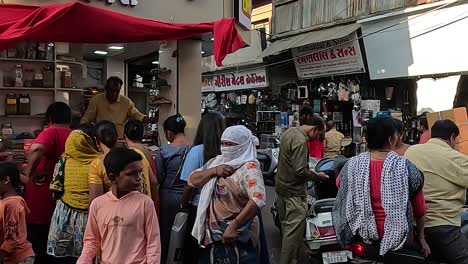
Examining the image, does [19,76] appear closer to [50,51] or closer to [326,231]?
[50,51]

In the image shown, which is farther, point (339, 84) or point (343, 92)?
point (339, 84)

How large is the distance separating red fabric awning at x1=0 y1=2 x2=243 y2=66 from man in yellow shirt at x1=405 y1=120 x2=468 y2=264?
2.76 m

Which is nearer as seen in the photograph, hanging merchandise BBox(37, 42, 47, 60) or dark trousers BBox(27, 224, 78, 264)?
dark trousers BBox(27, 224, 78, 264)

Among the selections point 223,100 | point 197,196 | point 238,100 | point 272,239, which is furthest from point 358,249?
point 223,100

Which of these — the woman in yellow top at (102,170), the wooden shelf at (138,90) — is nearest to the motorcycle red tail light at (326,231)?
the woman in yellow top at (102,170)

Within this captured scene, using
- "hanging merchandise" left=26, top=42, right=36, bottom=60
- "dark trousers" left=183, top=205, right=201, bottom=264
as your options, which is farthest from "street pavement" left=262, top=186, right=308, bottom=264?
"hanging merchandise" left=26, top=42, right=36, bottom=60

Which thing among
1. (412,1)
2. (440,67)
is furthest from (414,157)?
(412,1)

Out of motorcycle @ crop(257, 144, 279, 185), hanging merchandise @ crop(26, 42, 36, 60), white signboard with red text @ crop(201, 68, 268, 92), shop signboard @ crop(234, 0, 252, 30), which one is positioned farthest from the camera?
white signboard with red text @ crop(201, 68, 268, 92)

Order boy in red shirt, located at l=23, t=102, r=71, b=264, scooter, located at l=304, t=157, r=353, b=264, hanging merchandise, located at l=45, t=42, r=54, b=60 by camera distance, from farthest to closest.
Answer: hanging merchandise, located at l=45, t=42, r=54, b=60 → scooter, located at l=304, t=157, r=353, b=264 → boy in red shirt, located at l=23, t=102, r=71, b=264

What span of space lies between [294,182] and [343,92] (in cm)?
889

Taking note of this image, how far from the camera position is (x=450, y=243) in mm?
4344

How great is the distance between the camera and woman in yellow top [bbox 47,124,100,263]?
4.42 m

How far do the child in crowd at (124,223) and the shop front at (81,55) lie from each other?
2.83 metres

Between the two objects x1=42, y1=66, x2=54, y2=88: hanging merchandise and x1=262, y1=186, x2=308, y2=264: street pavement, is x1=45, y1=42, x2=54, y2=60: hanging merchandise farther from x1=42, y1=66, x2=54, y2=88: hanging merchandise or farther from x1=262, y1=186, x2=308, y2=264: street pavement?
x1=262, y1=186, x2=308, y2=264: street pavement
